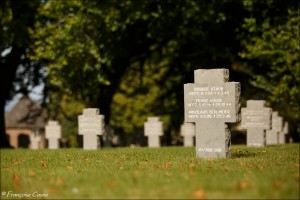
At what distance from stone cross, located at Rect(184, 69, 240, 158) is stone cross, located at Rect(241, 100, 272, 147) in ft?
31.8

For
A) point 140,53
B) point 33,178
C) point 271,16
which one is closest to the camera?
point 33,178

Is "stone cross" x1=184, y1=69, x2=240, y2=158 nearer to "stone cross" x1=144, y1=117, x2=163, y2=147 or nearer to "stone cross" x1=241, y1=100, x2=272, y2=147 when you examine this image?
"stone cross" x1=241, y1=100, x2=272, y2=147

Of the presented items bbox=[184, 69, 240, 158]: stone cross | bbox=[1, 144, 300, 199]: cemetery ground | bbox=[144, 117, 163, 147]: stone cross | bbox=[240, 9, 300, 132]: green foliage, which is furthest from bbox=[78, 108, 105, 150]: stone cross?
bbox=[1, 144, 300, 199]: cemetery ground

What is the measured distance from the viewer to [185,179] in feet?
28.1

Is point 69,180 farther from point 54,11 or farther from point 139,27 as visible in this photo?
point 139,27

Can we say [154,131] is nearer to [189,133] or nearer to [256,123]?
[189,133]

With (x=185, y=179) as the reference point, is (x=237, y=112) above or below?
above

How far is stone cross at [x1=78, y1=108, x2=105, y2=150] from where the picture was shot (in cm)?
2352

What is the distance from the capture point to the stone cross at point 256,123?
23.0 m

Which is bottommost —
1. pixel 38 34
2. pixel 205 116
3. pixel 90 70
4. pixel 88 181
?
pixel 88 181

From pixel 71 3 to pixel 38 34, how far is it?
2531mm

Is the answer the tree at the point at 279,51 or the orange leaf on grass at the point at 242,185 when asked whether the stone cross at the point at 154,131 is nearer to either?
the tree at the point at 279,51

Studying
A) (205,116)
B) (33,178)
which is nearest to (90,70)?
(205,116)

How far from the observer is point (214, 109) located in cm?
1370
